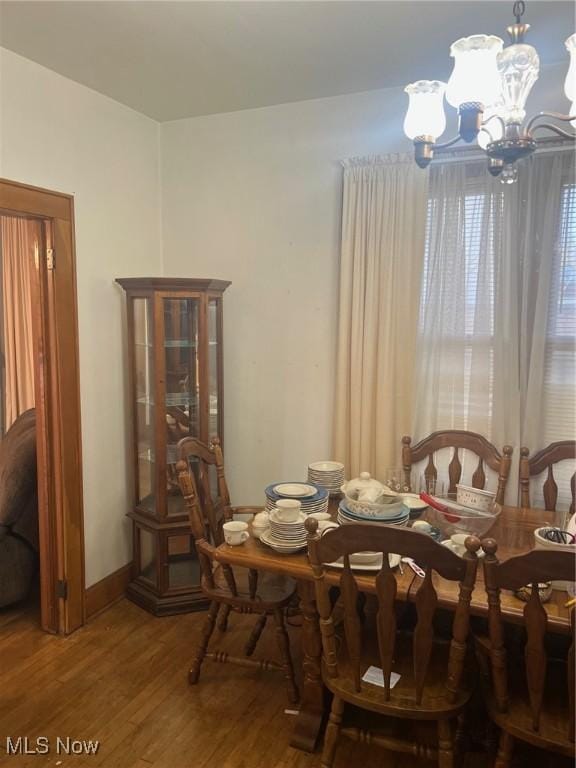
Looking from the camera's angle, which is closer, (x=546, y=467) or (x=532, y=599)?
(x=532, y=599)

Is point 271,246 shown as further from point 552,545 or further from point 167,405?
point 552,545

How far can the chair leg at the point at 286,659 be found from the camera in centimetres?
231

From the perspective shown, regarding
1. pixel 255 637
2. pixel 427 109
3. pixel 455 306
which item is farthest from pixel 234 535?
pixel 427 109

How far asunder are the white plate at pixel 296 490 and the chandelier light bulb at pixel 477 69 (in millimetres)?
1513

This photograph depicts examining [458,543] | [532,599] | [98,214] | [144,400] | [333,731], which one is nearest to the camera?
[532,599]

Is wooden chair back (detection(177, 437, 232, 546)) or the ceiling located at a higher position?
the ceiling

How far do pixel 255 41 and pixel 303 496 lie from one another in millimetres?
1885

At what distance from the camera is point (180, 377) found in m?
3.03

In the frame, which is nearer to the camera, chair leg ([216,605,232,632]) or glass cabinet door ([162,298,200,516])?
chair leg ([216,605,232,632])

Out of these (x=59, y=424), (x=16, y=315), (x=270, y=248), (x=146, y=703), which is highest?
(x=270, y=248)

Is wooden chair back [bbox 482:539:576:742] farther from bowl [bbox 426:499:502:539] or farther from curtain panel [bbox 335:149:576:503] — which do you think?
curtain panel [bbox 335:149:576:503]

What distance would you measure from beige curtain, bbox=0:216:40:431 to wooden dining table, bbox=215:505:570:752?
245 cm

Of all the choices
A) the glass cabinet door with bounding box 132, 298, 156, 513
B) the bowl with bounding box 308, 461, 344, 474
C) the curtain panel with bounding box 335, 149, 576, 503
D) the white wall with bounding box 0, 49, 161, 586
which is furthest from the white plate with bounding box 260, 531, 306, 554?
the white wall with bounding box 0, 49, 161, 586

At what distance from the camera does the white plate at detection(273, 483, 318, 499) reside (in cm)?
232
